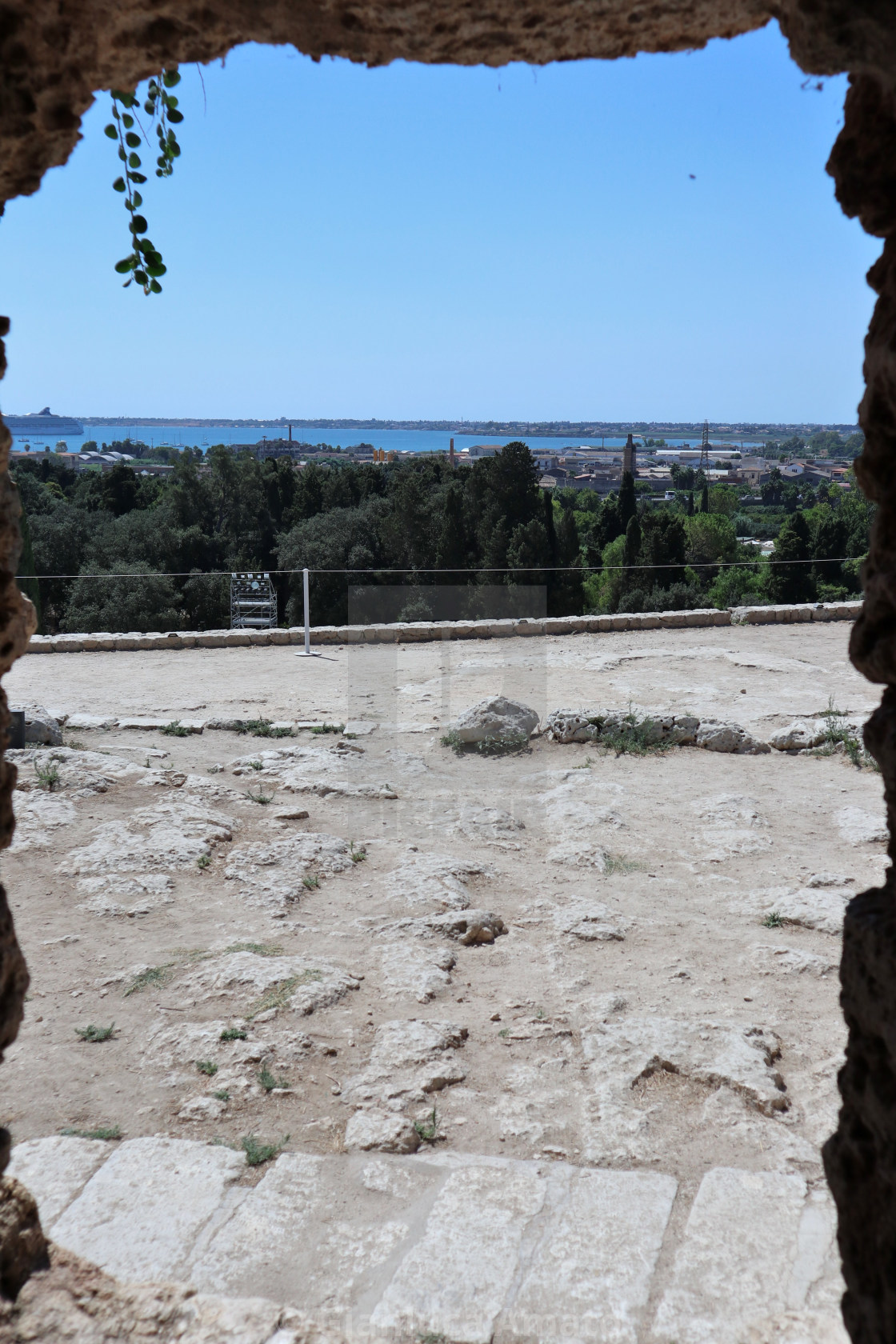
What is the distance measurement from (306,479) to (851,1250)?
3057 cm

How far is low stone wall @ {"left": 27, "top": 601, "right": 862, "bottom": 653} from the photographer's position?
41.1 ft

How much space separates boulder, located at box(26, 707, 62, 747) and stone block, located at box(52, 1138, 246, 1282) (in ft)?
15.5

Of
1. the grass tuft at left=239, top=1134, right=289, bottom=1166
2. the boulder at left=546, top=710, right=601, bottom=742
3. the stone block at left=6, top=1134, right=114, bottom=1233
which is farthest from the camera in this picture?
the boulder at left=546, top=710, right=601, bottom=742

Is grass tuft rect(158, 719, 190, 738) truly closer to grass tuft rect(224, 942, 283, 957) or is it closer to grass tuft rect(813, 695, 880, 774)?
grass tuft rect(224, 942, 283, 957)

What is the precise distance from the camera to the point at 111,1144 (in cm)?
327

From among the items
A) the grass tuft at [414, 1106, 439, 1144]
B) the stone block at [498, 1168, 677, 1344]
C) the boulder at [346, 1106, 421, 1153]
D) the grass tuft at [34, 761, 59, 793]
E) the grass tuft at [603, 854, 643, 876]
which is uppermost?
the grass tuft at [34, 761, 59, 793]

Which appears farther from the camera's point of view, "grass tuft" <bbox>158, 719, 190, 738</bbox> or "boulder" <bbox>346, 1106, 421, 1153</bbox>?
"grass tuft" <bbox>158, 719, 190, 738</bbox>

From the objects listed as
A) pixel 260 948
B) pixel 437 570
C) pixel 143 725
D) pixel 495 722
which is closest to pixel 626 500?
pixel 437 570

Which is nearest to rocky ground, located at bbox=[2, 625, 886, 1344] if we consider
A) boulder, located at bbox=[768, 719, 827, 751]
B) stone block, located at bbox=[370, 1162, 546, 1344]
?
stone block, located at bbox=[370, 1162, 546, 1344]

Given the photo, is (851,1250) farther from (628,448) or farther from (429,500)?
(628,448)

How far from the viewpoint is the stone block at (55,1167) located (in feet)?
9.57

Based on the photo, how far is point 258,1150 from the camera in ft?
10.7

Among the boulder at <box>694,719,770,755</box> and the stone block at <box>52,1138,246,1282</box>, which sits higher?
the boulder at <box>694,719,770,755</box>

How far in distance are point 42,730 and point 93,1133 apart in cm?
460
